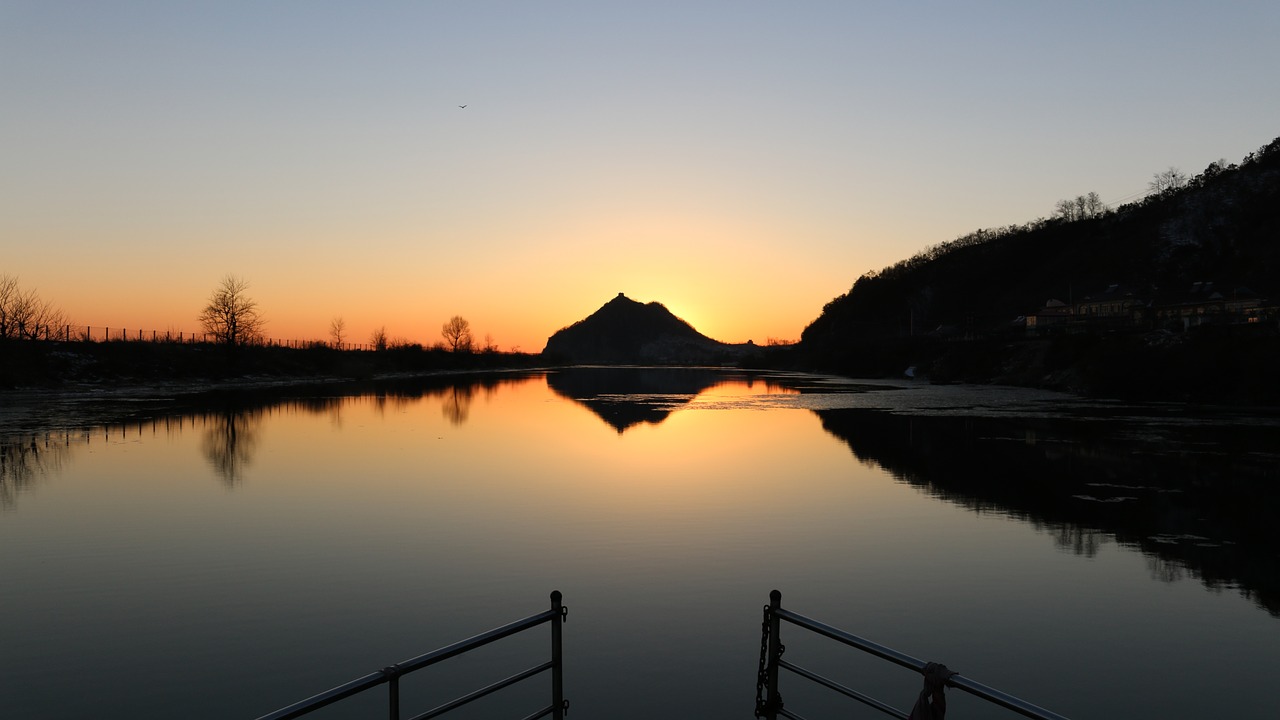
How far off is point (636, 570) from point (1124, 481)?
699 inches

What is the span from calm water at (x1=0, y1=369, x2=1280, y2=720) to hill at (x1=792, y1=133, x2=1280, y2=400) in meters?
34.1

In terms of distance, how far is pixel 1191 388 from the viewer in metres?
60.1

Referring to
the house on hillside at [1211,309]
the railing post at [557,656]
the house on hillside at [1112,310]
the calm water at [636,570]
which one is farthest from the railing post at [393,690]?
the house on hillside at [1112,310]

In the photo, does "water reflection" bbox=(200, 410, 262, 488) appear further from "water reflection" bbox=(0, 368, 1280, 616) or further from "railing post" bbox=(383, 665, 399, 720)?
Result: "railing post" bbox=(383, 665, 399, 720)

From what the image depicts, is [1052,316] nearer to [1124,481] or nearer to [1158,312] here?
[1158,312]

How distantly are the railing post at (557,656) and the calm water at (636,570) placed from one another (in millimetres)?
2078

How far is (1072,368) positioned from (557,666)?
274 ft

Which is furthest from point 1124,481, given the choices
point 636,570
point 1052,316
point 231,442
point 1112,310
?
point 1052,316

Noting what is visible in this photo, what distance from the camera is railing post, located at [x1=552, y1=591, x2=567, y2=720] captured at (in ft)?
21.7

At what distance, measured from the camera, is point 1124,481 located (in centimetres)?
2525

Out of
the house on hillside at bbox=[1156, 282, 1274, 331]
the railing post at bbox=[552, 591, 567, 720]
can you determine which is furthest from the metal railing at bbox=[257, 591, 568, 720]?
the house on hillside at bbox=[1156, 282, 1274, 331]

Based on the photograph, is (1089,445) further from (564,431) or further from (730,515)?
(564,431)

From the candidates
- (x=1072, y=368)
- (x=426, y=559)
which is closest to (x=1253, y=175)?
(x=1072, y=368)

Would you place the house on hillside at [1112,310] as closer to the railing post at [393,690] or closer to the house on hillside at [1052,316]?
the house on hillside at [1052,316]
